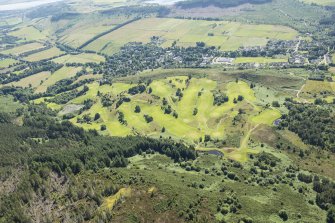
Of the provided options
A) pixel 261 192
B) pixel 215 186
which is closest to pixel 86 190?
pixel 215 186

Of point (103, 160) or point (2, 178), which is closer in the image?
point (2, 178)

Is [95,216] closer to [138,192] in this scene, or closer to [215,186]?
[138,192]

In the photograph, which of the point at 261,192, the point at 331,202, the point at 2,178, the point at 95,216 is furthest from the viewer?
the point at 2,178

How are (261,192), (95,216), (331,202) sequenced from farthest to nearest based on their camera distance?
(261,192)
(331,202)
(95,216)

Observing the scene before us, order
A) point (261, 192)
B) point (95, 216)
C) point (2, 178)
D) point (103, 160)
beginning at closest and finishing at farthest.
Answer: point (95, 216) < point (261, 192) < point (2, 178) < point (103, 160)

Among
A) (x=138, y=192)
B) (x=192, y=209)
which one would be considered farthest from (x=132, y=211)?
(x=192, y=209)

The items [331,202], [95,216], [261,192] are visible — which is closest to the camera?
[95,216]

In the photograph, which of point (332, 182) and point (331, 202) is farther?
point (332, 182)

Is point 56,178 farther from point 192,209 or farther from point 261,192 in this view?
point 261,192
